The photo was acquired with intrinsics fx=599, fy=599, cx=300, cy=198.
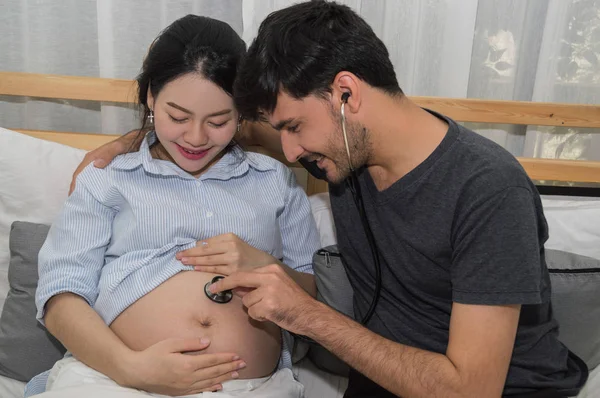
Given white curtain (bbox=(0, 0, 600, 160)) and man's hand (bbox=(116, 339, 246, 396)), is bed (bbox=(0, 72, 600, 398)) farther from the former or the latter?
man's hand (bbox=(116, 339, 246, 396))

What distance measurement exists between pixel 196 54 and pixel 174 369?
690mm

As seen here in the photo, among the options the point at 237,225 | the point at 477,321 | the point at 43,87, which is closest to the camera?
the point at 477,321

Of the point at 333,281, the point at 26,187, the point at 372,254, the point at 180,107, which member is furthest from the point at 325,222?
the point at 26,187

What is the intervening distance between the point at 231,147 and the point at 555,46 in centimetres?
110

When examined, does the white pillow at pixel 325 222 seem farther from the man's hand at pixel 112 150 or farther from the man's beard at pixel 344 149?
the man's hand at pixel 112 150

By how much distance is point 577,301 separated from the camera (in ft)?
4.96

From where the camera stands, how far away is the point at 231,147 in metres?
1.59

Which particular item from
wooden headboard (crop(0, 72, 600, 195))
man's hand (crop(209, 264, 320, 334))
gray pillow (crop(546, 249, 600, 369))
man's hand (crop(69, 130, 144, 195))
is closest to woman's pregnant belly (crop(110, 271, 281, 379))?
man's hand (crop(209, 264, 320, 334))

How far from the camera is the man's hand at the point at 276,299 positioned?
4.09 ft

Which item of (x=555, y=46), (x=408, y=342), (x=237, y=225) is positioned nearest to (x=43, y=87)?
(x=237, y=225)

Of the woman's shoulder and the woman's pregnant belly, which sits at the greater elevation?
the woman's shoulder

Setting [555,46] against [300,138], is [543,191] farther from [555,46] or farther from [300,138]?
[300,138]

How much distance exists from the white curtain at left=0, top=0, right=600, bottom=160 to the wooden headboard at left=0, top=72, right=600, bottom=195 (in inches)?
4.0

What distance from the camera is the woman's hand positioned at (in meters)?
1.38
